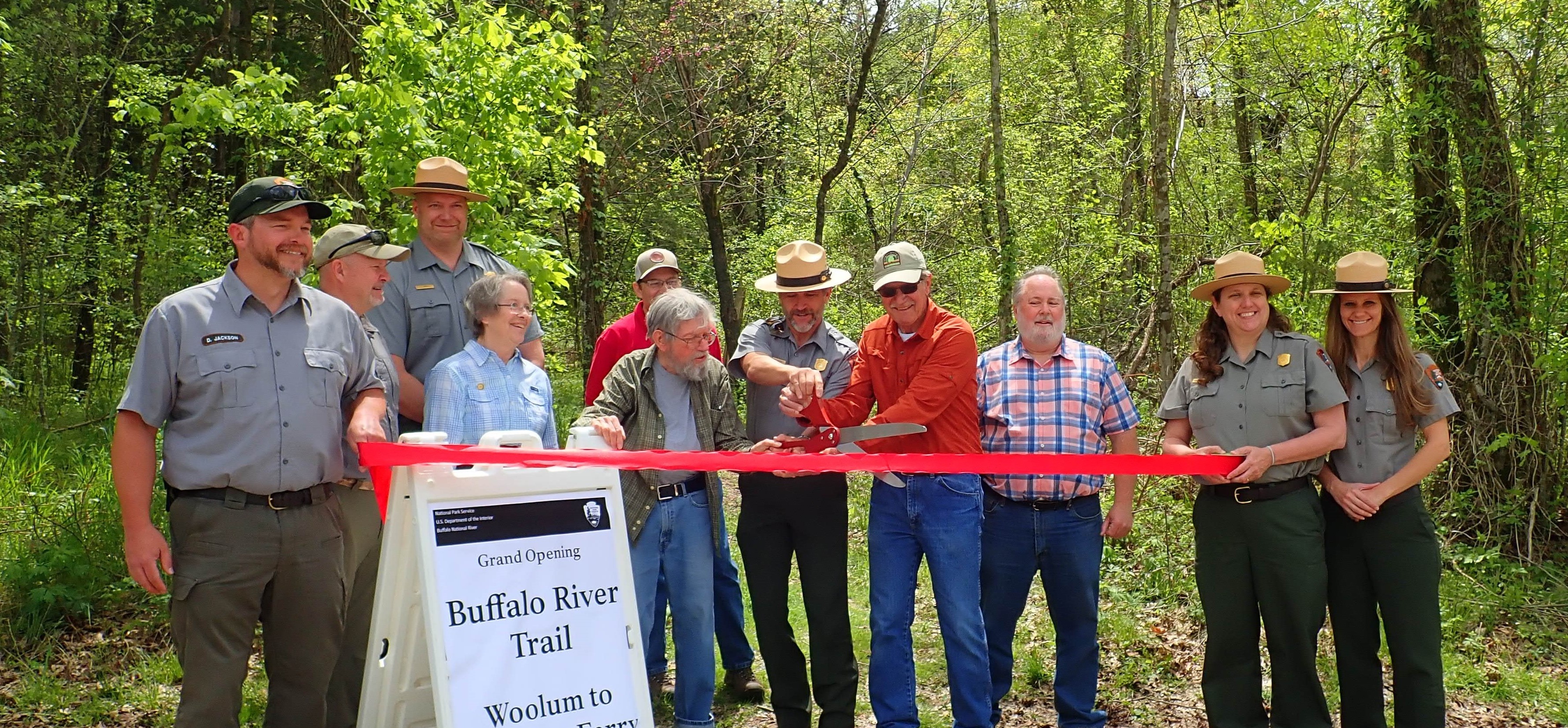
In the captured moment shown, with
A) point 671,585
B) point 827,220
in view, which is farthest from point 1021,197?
point 671,585

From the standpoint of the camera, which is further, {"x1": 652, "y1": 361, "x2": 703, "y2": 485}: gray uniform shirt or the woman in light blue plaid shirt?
{"x1": 652, "y1": 361, "x2": 703, "y2": 485}: gray uniform shirt

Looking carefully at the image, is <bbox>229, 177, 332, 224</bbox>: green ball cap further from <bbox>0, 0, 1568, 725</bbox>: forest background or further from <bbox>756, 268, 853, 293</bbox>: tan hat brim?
<bbox>0, 0, 1568, 725</bbox>: forest background

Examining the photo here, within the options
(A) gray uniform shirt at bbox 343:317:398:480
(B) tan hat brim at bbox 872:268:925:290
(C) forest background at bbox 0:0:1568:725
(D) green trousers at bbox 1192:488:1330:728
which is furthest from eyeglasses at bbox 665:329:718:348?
(C) forest background at bbox 0:0:1568:725

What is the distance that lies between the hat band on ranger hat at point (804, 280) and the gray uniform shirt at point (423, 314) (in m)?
1.12

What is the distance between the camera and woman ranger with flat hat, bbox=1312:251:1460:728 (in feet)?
14.5

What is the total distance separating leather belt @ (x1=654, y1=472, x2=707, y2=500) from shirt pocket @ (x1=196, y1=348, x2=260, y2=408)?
5.27 ft

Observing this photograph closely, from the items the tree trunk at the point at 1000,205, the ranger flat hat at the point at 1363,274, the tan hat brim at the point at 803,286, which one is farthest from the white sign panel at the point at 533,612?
the tree trunk at the point at 1000,205

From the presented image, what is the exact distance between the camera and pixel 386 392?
4.38 metres

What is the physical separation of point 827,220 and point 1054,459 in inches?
497

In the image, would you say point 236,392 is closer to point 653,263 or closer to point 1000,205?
point 653,263

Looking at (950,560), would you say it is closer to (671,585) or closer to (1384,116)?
(671,585)

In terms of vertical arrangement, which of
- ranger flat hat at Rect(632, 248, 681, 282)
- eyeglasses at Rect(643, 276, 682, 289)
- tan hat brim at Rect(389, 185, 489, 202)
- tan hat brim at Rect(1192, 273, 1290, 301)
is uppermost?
tan hat brim at Rect(389, 185, 489, 202)

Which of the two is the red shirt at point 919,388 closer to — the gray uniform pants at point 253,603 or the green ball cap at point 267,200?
the gray uniform pants at point 253,603

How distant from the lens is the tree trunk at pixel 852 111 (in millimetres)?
13742
